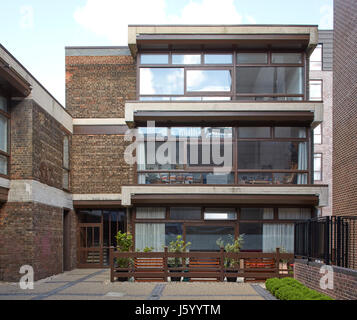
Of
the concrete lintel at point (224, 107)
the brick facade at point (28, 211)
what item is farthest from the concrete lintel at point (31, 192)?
the concrete lintel at point (224, 107)

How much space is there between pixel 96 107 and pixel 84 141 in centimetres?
154

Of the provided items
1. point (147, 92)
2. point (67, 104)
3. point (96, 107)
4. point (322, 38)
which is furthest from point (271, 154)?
point (322, 38)

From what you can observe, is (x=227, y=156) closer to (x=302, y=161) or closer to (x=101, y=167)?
(x=302, y=161)

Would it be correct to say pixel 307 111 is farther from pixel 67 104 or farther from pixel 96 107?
pixel 67 104

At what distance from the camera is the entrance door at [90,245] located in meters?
19.7

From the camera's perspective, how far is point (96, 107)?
19.6 meters

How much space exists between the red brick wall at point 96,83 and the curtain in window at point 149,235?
15.9 ft

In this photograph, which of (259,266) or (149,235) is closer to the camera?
(259,266)

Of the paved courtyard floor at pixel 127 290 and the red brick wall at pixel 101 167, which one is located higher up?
the red brick wall at pixel 101 167

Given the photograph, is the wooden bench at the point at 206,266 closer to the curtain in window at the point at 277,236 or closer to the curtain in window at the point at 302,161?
the curtain in window at the point at 277,236

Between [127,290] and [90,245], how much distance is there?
23.1 feet

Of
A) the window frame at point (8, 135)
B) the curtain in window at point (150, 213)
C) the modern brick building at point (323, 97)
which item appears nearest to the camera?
the window frame at point (8, 135)

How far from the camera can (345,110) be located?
1552cm

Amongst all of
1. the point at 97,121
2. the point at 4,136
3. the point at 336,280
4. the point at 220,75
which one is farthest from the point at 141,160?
the point at 336,280
